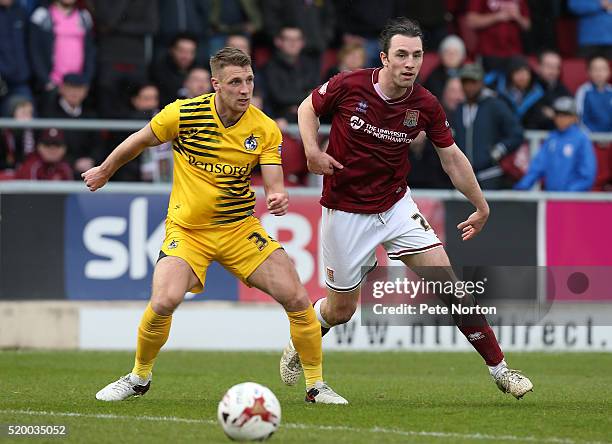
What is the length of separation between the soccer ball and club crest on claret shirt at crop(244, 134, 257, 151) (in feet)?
7.33

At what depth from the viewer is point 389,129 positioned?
31.8 feet

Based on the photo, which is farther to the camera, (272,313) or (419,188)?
(419,188)

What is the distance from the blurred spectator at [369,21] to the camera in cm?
1808

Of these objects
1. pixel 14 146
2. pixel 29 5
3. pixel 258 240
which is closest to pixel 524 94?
pixel 29 5

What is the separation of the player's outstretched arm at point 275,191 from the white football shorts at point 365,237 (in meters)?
0.95

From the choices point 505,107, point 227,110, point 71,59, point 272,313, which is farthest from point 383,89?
point 71,59

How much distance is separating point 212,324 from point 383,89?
17.8 ft

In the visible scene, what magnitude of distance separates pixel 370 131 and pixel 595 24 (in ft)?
34.3

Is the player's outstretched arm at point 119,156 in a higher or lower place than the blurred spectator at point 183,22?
lower

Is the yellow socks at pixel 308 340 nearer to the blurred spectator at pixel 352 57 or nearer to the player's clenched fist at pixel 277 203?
the player's clenched fist at pixel 277 203

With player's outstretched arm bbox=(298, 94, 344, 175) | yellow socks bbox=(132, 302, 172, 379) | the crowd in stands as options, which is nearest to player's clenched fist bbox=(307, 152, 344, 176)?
player's outstretched arm bbox=(298, 94, 344, 175)

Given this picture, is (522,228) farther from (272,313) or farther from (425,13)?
(425,13)

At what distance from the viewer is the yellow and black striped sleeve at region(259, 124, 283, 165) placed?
9.29 meters

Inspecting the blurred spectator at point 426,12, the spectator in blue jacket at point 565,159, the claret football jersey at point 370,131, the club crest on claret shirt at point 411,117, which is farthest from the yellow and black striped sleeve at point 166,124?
the blurred spectator at point 426,12
